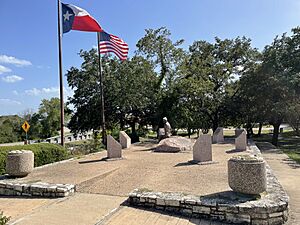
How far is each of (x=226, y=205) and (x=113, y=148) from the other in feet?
22.8

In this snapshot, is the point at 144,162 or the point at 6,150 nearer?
the point at 6,150

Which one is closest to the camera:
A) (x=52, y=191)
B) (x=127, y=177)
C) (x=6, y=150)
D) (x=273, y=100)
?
(x=52, y=191)

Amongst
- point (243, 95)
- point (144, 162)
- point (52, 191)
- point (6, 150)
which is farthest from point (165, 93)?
point (52, 191)

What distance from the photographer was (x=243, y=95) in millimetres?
21859

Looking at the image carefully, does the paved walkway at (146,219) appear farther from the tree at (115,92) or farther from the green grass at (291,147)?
the tree at (115,92)

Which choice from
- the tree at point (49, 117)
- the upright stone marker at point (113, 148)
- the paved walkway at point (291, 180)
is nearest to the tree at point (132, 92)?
the upright stone marker at point (113, 148)

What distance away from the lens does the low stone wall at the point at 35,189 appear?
608 centimetres

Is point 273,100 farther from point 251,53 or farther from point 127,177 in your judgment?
point 127,177

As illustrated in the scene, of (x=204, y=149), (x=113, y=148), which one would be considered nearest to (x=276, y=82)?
(x=204, y=149)

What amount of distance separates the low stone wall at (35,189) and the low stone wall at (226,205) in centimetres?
178

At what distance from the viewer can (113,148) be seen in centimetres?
1098

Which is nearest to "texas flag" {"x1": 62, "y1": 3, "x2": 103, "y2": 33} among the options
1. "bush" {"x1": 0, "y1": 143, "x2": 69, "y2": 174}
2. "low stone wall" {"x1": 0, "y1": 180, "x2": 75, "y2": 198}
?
"bush" {"x1": 0, "y1": 143, "x2": 69, "y2": 174}

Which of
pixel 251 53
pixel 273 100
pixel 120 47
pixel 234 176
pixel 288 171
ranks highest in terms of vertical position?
pixel 251 53

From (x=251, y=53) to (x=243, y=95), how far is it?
18.3ft
